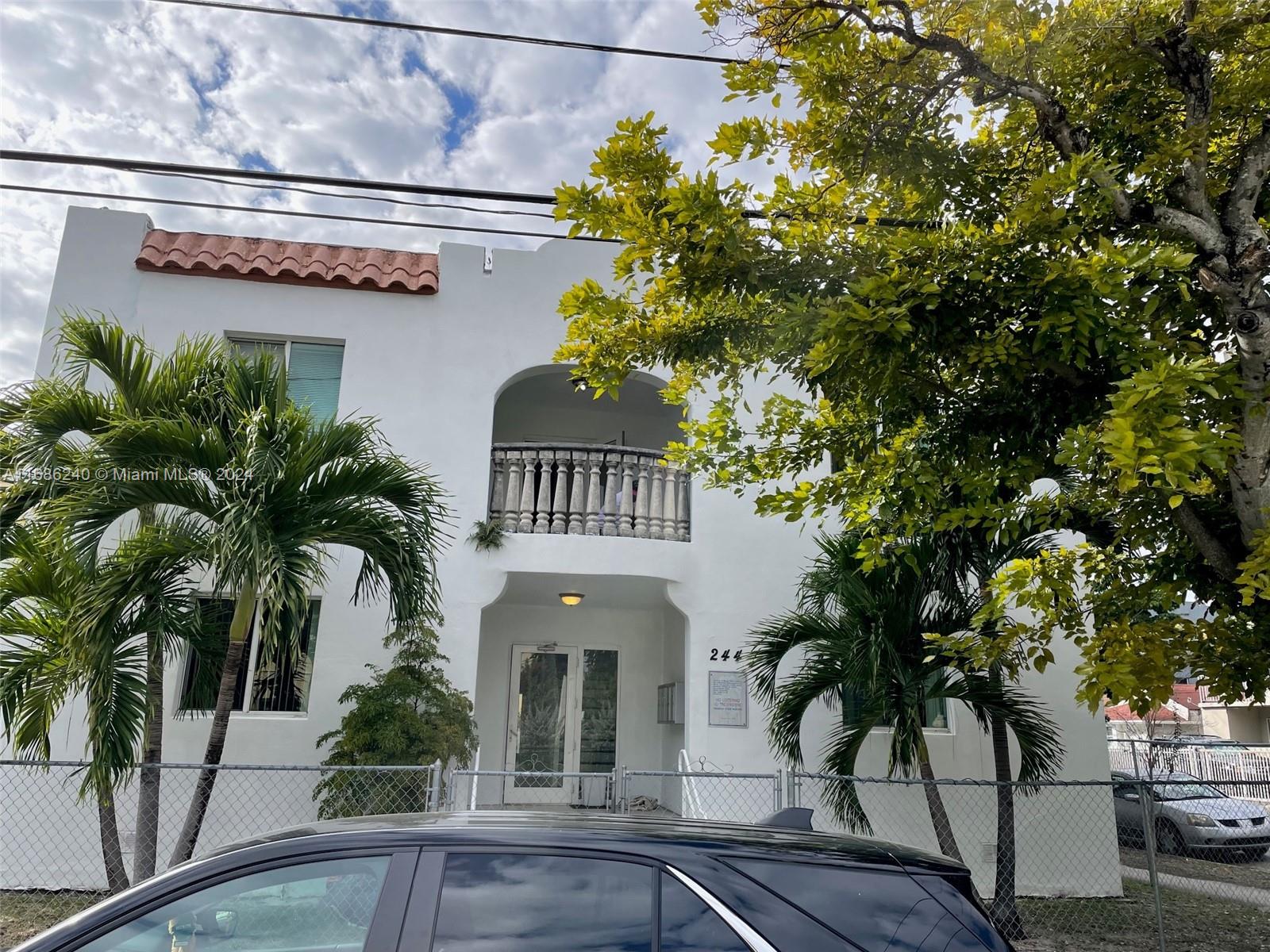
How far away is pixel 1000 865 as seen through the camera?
8.20 meters

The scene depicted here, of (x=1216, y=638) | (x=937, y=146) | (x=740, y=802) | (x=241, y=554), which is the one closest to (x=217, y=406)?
(x=241, y=554)

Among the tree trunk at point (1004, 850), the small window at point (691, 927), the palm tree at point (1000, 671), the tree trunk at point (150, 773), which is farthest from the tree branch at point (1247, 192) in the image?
the tree trunk at point (150, 773)

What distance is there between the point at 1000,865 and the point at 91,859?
8.63 metres

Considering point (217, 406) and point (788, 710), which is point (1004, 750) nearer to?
point (788, 710)

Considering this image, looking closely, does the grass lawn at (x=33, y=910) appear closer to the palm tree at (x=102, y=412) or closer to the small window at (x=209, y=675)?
the palm tree at (x=102, y=412)

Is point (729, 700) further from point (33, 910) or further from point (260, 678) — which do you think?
point (33, 910)

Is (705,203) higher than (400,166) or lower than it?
lower

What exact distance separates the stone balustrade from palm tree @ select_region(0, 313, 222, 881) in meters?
3.60

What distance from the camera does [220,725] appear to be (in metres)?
6.87

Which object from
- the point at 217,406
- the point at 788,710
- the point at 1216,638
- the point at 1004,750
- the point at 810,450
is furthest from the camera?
the point at 1004,750

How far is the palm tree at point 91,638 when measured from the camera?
6.07 meters

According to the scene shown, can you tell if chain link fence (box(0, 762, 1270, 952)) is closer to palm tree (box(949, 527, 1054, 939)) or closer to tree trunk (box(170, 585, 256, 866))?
palm tree (box(949, 527, 1054, 939))

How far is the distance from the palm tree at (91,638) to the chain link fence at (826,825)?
1244 millimetres

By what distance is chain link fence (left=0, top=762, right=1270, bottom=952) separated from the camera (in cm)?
773
